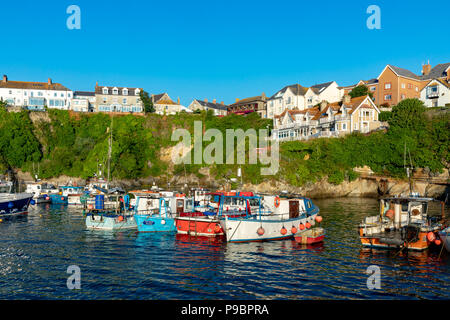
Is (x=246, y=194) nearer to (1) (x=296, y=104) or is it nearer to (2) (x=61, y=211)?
(2) (x=61, y=211)

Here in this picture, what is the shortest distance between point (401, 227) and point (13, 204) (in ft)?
142

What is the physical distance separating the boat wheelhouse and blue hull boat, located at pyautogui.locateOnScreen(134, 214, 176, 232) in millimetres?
18005

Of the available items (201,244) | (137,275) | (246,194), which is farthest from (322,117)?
(137,275)

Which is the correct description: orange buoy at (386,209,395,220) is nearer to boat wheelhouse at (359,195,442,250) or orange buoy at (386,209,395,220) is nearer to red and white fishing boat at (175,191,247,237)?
boat wheelhouse at (359,195,442,250)

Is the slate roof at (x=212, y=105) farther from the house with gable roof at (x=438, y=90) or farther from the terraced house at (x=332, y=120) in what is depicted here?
the house with gable roof at (x=438, y=90)

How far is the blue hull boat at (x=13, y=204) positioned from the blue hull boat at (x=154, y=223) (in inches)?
747

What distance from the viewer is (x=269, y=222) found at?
3061 cm

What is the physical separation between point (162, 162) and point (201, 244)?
2712 inches

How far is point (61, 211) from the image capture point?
48.2 meters

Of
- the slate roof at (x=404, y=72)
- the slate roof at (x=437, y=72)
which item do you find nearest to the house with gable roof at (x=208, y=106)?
the slate roof at (x=404, y=72)

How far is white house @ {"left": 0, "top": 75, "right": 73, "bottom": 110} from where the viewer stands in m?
110

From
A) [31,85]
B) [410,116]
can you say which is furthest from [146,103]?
[410,116]

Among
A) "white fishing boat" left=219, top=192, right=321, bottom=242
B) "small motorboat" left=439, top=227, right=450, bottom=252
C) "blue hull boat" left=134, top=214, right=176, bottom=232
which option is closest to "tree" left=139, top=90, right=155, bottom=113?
"blue hull boat" left=134, top=214, right=176, bottom=232
